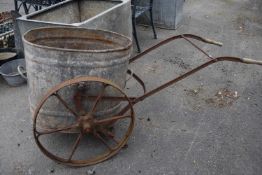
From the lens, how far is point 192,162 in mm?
3332

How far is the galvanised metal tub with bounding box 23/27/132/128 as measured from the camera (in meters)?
2.82

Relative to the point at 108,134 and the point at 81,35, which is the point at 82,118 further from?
the point at 81,35

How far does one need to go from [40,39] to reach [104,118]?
3.37ft

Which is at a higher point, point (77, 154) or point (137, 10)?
point (137, 10)

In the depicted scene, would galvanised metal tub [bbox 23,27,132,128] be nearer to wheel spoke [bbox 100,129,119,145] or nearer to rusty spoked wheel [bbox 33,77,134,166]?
rusty spoked wheel [bbox 33,77,134,166]

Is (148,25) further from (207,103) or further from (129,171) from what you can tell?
(129,171)

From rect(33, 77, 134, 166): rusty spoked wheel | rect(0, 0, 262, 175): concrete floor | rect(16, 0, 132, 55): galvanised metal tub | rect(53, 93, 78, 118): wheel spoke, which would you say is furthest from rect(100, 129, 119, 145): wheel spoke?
rect(16, 0, 132, 55): galvanised metal tub

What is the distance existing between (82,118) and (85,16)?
86.8 inches

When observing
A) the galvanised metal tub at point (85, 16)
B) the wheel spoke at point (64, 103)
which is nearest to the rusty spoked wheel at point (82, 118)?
the wheel spoke at point (64, 103)

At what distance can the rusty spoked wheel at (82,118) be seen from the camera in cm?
296

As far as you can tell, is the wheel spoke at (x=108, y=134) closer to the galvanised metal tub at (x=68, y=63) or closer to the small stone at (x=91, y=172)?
the galvanised metal tub at (x=68, y=63)

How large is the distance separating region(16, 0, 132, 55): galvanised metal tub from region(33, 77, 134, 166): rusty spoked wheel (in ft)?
2.83

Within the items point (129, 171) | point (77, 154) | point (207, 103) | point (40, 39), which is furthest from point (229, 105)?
point (40, 39)

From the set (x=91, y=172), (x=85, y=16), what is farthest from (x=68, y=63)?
(x=85, y=16)
